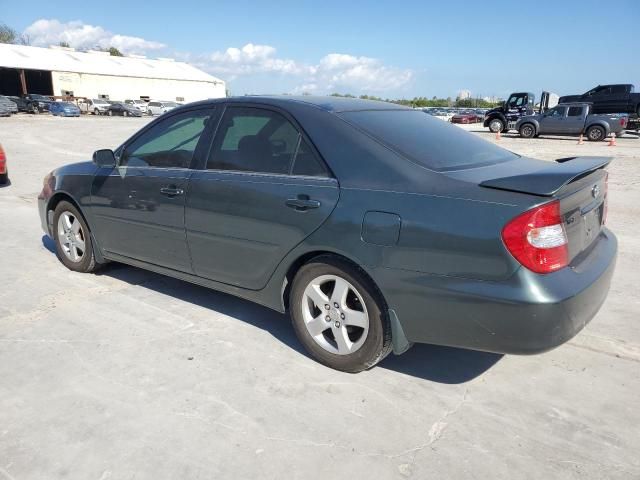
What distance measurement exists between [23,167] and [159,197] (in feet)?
33.8

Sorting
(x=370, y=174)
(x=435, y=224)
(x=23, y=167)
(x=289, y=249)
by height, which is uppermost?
(x=370, y=174)

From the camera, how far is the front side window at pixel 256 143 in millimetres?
3326

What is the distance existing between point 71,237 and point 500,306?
13.2ft

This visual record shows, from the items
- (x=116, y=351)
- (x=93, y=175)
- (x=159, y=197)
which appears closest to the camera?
(x=116, y=351)

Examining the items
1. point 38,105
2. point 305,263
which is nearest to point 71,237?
point 305,263

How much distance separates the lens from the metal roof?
171 ft

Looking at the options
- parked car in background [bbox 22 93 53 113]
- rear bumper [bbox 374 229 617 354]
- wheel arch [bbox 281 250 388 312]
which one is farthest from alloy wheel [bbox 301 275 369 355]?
parked car in background [bbox 22 93 53 113]

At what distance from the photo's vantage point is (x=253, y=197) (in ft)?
11.0

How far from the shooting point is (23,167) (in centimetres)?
1235

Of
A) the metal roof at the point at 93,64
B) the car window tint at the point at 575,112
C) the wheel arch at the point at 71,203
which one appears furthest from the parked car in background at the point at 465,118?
the wheel arch at the point at 71,203

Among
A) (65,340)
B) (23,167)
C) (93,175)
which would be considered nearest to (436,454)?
(65,340)

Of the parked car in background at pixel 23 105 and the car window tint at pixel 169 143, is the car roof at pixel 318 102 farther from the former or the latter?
the parked car in background at pixel 23 105

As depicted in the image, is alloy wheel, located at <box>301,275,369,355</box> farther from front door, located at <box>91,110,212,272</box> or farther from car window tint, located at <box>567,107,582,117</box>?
car window tint, located at <box>567,107,582,117</box>

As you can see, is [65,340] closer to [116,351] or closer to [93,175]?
[116,351]
